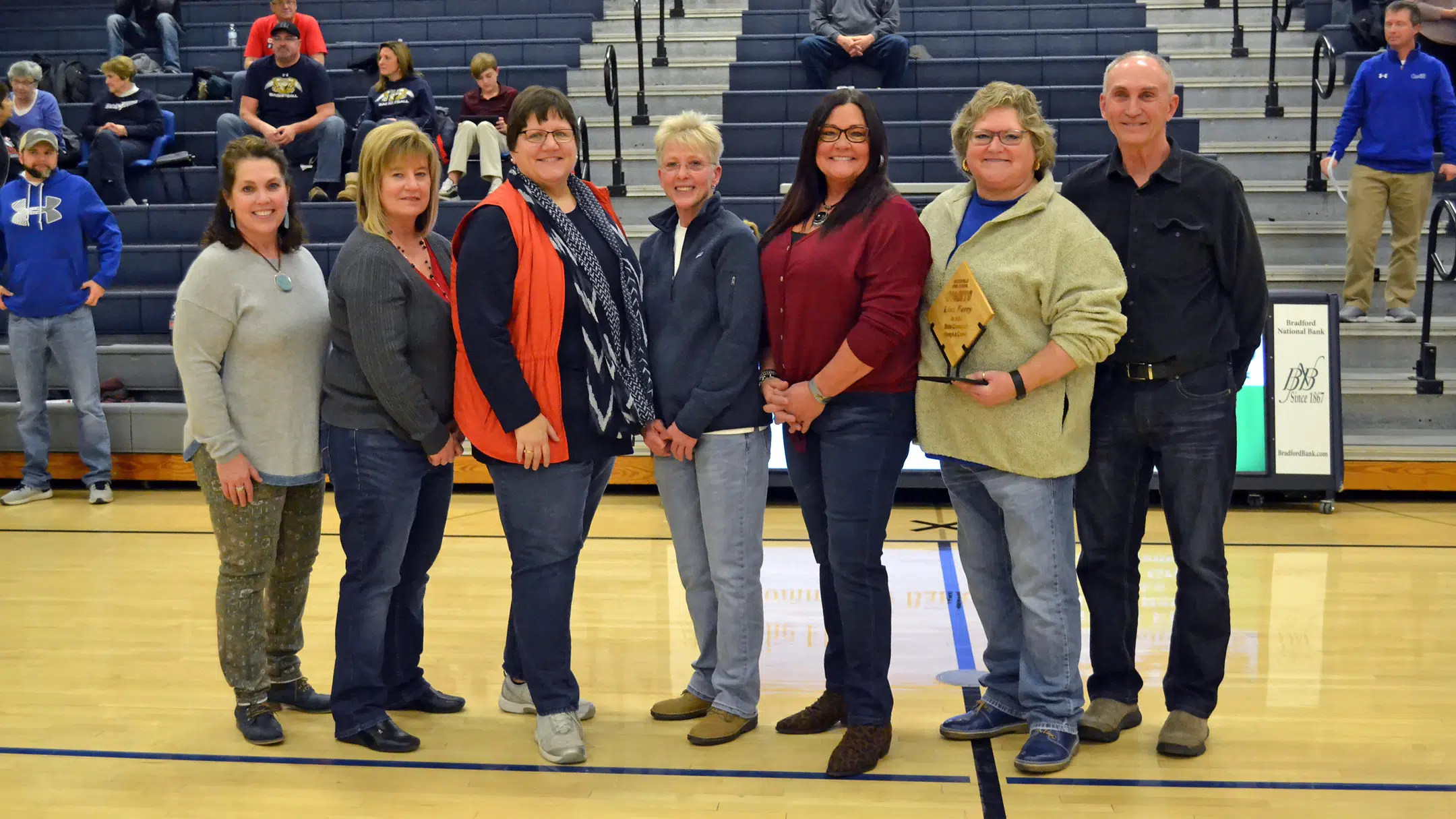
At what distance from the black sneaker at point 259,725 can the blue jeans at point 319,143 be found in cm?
522

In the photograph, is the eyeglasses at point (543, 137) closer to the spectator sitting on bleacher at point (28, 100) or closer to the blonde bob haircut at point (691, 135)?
the blonde bob haircut at point (691, 135)

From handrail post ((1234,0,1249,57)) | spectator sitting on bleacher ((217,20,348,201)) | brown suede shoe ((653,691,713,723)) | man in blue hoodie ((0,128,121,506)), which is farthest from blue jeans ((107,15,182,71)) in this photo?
brown suede shoe ((653,691,713,723))

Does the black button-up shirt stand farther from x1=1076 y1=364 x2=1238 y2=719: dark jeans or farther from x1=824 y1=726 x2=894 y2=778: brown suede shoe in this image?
x1=824 y1=726 x2=894 y2=778: brown suede shoe

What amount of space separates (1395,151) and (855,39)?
316 cm

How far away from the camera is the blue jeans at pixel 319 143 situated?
25.5ft

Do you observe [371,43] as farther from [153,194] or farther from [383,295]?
[383,295]

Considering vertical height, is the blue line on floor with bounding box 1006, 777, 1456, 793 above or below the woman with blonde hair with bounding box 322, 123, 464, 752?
below

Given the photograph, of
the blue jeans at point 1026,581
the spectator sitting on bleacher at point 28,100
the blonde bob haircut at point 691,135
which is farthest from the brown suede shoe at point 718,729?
the spectator sitting on bleacher at point 28,100

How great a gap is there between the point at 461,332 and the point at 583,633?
141cm

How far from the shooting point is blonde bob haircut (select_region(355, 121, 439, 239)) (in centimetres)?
299

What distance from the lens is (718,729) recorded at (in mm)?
3117

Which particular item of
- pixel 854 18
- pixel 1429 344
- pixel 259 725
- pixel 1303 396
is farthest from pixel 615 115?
pixel 259 725

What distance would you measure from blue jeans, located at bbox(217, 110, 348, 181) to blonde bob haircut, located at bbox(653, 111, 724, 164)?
5318 mm

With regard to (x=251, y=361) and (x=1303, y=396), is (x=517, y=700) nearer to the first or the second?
(x=251, y=361)
